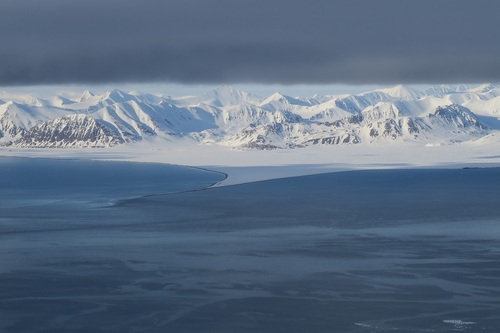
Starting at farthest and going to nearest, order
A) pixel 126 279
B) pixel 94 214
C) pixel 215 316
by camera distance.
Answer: pixel 94 214
pixel 126 279
pixel 215 316

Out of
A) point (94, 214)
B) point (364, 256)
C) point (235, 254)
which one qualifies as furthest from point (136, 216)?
point (364, 256)

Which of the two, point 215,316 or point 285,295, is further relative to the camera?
point 285,295

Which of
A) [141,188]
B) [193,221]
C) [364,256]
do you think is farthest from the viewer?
[141,188]

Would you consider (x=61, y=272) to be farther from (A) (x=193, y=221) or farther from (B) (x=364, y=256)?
(A) (x=193, y=221)

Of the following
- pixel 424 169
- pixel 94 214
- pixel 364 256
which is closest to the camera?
pixel 364 256

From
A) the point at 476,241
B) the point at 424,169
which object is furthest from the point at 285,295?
the point at 424,169

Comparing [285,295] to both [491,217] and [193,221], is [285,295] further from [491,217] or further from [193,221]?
[491,217]
